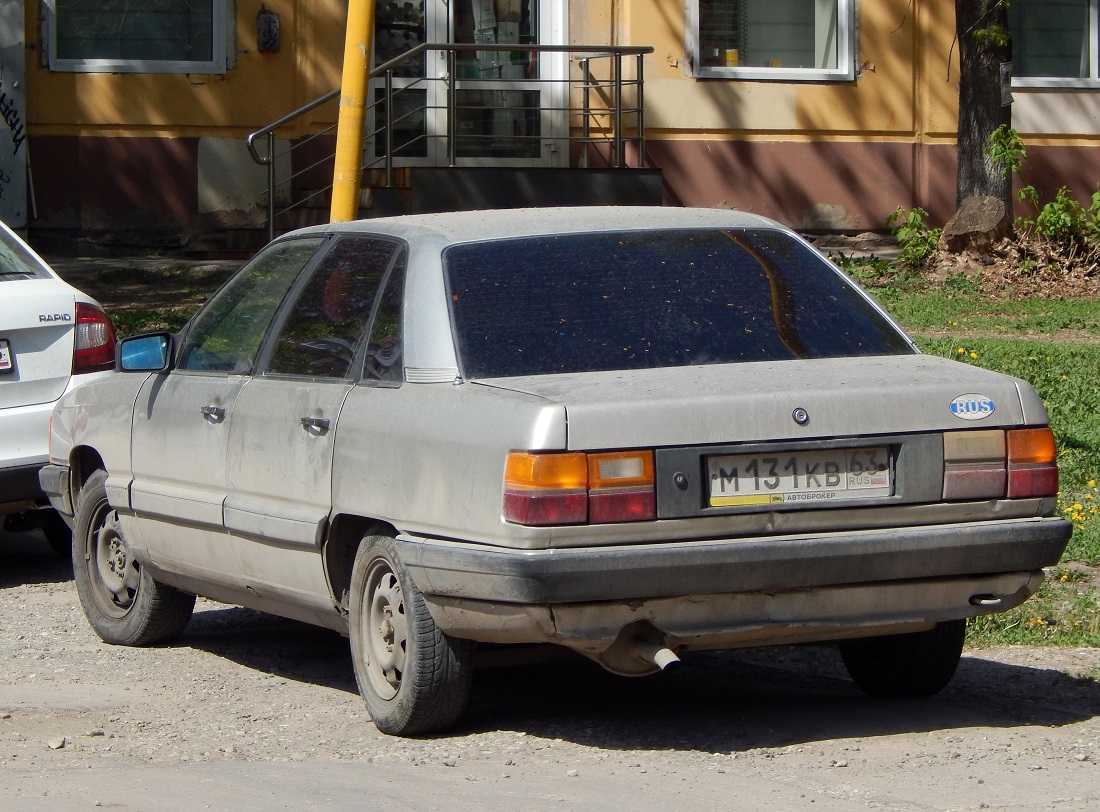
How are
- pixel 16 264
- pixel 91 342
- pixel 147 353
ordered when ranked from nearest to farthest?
pixel 147 353
pixel 91 342
pixel 16 264

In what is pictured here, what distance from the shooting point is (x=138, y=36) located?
17062mm

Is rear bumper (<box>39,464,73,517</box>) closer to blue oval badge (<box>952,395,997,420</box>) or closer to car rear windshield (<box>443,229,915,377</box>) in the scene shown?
car rear windshield (<box>443,229,915,377</box>)

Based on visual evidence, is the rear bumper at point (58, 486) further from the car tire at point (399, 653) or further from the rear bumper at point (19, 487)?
the car tire at point (399, 653)

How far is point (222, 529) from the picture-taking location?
579 cm

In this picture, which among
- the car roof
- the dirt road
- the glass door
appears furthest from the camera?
the glass door

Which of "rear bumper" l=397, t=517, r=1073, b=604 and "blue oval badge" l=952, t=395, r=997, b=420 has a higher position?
"blue oval badge" l=952, t=395, r=997, b=420

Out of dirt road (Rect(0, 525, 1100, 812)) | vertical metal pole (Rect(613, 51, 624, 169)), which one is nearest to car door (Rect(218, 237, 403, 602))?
dirt road (Rect(0, 525, 1100, 812))

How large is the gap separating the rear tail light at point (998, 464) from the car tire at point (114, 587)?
314cm

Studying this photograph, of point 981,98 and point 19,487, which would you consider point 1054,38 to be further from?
point 19,487

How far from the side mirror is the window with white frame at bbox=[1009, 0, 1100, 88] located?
47.6ft

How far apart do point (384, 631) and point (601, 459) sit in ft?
3.34

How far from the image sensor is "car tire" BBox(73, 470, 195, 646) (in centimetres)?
659

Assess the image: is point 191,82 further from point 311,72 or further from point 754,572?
point 754,572

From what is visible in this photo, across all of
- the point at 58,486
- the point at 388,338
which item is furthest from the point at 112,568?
the point at 388,338
